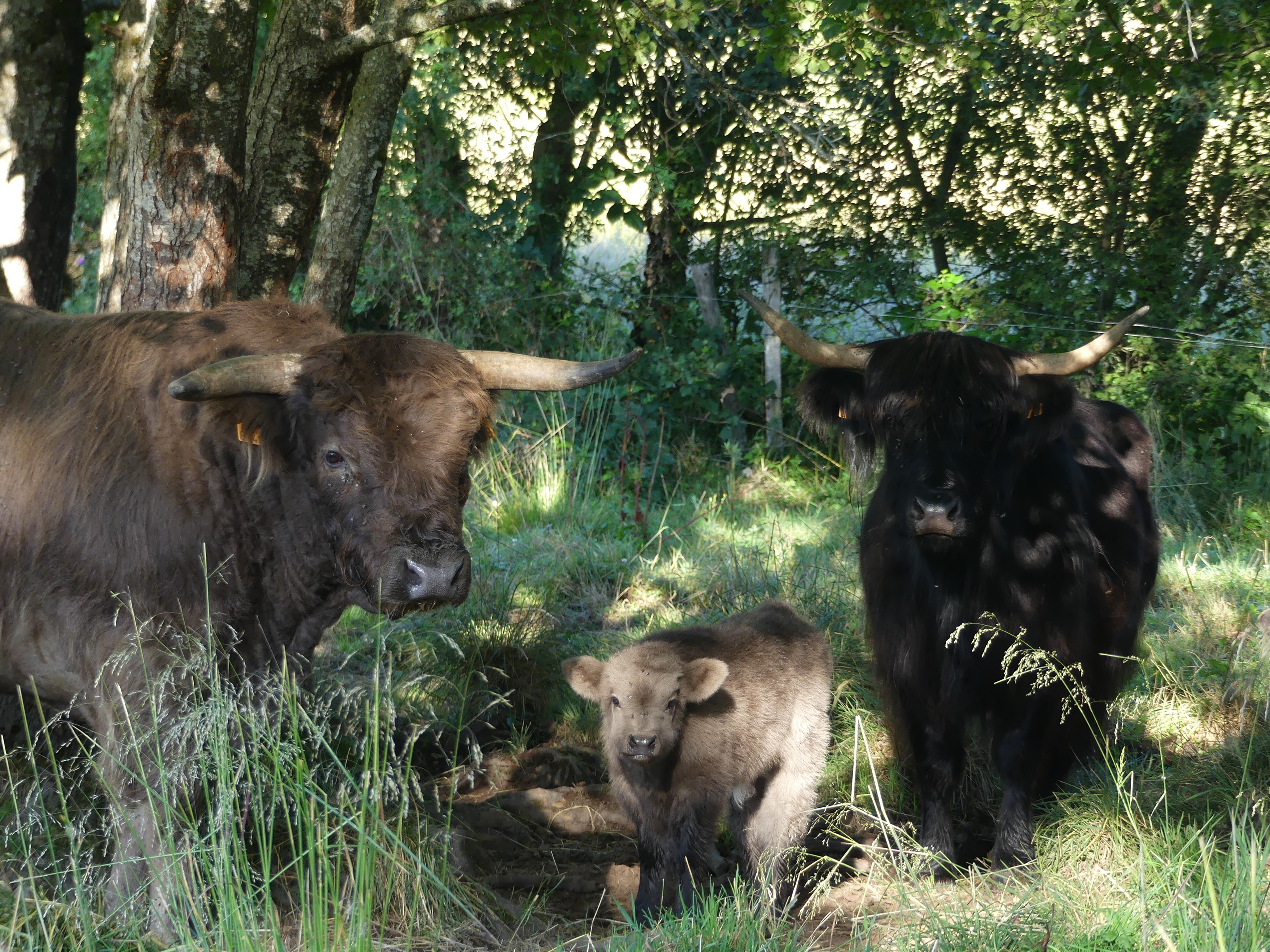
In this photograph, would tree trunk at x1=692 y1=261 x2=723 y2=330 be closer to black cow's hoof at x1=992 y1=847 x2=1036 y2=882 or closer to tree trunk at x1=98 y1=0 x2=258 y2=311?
tree trunk at x1=98 y1=0 x2=258 y2=311

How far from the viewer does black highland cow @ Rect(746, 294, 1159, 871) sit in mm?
4266

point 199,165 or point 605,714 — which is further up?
point 199,165

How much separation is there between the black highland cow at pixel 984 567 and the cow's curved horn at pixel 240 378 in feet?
6.61

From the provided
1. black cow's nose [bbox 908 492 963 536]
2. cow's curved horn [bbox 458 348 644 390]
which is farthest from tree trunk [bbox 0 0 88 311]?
black cow's nose [bbox 908 492 963 536]

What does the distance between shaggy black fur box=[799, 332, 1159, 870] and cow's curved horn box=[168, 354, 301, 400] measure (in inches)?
85.6

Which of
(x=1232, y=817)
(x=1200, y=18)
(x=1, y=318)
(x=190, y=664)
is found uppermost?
(x=1200, y=18)

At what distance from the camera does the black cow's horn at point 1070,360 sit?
4547mm

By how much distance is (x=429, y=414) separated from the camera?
144 inches

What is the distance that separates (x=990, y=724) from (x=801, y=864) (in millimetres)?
927

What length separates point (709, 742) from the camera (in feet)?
14.1

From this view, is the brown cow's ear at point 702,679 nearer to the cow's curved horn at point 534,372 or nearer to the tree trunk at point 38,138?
the cow's curved horn at point 534,372

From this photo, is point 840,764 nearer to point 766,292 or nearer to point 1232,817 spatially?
point 1232,817

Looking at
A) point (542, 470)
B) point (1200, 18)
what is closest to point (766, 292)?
point (542, 470)

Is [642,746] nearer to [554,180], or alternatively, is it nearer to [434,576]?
[434,576]
